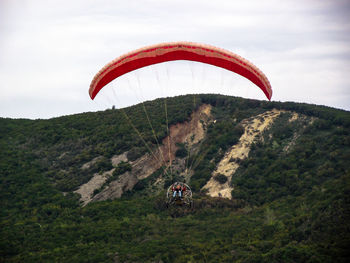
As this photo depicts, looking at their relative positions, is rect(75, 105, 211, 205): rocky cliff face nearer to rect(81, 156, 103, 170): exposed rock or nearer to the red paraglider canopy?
rect(81, 156, 103, 170): exposed rock

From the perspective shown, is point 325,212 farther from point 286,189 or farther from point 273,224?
point 286,189

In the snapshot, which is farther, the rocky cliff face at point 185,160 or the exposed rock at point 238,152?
the exposed rock at point 238,152

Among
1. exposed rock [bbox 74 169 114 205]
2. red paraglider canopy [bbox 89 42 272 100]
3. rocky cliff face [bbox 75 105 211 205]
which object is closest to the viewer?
red paraglider canopy [bbox 89 42 272 100]

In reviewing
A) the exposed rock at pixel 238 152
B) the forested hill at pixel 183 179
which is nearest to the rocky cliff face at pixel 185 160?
the exposed rock at pixel 238 152

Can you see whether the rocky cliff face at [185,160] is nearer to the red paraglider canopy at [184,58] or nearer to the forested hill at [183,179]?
the forested hill at [183,179]

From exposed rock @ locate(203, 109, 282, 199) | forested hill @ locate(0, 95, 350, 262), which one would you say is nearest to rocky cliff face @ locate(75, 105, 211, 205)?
forested hill @ locate(0, 95, 350, 262)

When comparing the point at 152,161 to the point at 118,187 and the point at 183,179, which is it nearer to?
the point at 183,179

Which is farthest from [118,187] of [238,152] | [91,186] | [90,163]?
[238,152]

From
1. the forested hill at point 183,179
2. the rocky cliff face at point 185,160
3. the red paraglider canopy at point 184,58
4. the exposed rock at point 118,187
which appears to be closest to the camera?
the red paraglider canopy at point 184,58
